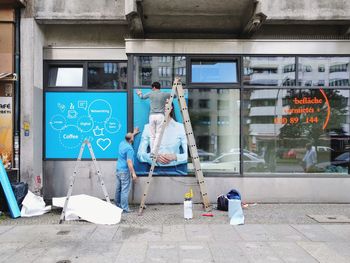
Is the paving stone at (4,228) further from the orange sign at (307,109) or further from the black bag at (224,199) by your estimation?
the orange sign at (307,109)

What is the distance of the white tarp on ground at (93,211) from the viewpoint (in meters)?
8.11

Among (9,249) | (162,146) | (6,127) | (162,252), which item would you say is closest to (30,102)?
(6,127)

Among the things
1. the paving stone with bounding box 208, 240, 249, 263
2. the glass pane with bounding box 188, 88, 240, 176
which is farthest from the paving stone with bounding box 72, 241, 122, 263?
the glass pane with bounding box 188, 88, 240, 176

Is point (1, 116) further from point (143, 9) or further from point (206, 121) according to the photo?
point (206, 121)

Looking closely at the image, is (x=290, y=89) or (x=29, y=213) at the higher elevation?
(x=290, y=89)

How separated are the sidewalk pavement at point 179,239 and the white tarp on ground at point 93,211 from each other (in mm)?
200

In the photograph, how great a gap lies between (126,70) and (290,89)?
415cm

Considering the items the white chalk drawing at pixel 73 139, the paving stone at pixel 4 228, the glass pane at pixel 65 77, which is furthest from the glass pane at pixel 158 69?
the paving stone at pixel 4 228

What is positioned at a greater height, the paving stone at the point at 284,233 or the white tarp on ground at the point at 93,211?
the white tarp on ground at the point at 93,211

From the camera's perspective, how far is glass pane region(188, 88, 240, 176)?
1016 cm

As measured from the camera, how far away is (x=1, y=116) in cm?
934

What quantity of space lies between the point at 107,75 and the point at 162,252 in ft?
17.6

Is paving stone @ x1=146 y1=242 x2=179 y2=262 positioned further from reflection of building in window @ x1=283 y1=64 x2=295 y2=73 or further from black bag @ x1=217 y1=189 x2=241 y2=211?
reflection of building in window @ x1=283 y1=64 x2=295 y2=73

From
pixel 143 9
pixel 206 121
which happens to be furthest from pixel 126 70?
pixel 206 121
